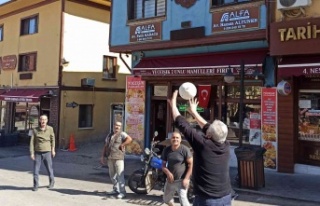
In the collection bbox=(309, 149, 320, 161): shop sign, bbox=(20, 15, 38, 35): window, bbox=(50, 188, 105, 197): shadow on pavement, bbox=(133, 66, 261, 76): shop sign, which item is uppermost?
bbox=(20, 15, 38, 35): window

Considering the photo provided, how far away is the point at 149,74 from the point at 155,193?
570cm

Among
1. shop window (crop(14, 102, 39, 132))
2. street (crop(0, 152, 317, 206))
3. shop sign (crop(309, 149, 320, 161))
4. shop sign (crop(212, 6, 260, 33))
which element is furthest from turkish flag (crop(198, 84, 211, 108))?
shop window (crop(14, 102, 39, 132))

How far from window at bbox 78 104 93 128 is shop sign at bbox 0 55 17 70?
5522mm

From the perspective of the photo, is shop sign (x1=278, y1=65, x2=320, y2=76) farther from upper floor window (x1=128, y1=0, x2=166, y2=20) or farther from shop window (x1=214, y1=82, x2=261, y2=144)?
upper floor window (x1=128, y1=0, x2=166, y2=20)

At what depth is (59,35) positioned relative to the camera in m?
19.2

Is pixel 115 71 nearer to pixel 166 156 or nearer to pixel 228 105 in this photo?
pixel 228 105

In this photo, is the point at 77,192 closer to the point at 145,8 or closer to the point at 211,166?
the point at 211,166

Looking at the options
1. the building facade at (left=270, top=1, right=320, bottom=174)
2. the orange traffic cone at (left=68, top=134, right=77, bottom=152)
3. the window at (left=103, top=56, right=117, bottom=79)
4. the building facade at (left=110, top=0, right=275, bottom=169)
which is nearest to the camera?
the building facade at (left=270, top=1, right=320, bottom=174)

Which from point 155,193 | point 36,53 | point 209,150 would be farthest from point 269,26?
point 36,53

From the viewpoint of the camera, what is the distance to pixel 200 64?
12016 millimetres

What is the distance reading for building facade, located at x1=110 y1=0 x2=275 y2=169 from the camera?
11156mm

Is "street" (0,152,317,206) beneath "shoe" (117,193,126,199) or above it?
beneath

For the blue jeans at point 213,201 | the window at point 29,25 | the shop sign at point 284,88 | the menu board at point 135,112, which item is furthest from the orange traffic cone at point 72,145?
the blue jeans at point 213,201

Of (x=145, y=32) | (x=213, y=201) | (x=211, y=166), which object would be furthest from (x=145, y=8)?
(x=213, y=201)
